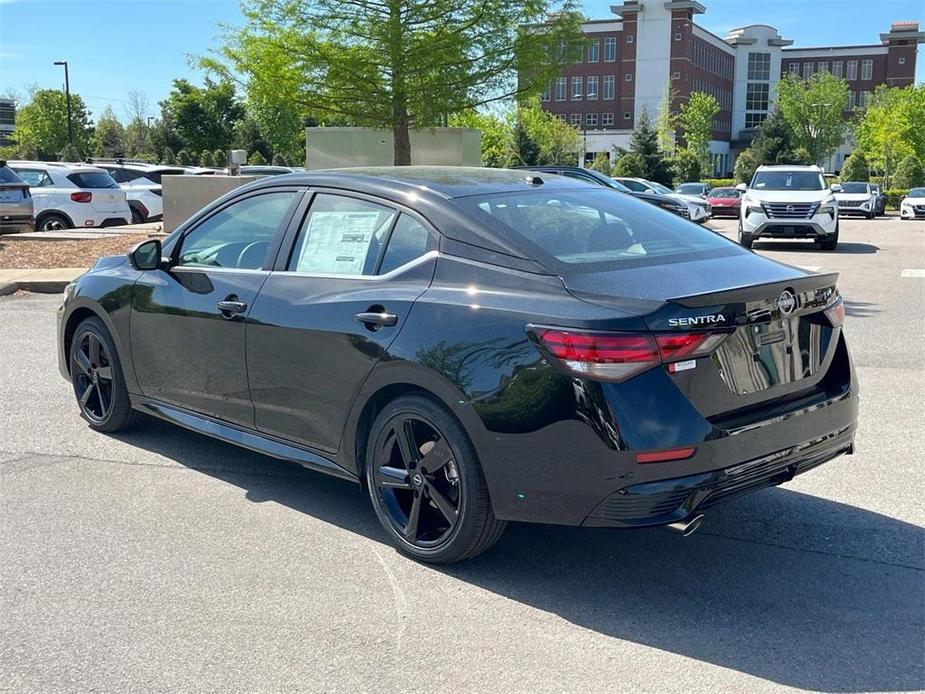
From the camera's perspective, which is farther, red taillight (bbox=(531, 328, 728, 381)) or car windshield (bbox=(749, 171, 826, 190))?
car windshield (bbox=(749, 171, 826, 190))

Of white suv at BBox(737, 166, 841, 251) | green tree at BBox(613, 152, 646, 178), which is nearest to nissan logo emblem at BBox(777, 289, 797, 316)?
white suv at BBox(737, 166, 841, 251)

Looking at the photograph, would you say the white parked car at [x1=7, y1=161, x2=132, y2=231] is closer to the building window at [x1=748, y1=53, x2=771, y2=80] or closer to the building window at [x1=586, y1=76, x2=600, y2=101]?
the building window at [x1=586, y1=76, x2=600, y2=101]

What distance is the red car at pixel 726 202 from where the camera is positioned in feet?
135

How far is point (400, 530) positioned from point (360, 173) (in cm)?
176

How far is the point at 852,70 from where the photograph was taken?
110 meters

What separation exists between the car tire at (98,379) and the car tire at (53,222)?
16.9 meters

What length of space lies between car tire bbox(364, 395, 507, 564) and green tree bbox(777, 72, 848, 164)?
311 ft

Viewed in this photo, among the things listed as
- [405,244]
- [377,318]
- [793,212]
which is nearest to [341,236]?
[405,244]

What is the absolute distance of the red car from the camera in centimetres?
4106

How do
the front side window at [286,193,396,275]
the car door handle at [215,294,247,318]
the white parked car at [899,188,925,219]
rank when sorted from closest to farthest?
the front side window at [286,193,396,275] < the car door handle at [215,294,247,318] < the white parked car at [899,188,925,219]

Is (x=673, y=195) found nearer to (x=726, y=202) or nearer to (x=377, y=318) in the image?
(x=726, y=202)

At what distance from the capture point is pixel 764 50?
367ft

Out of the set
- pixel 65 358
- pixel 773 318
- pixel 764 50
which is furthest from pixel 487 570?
pixel 764 50

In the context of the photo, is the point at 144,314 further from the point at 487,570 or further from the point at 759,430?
the point at 759,430
